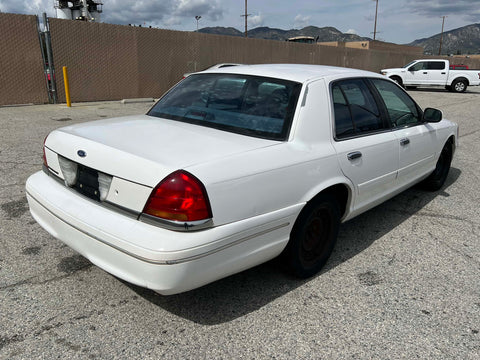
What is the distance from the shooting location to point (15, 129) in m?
8.12

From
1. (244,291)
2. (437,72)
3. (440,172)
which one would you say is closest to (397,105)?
(440,172)

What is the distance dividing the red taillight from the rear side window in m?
1.32

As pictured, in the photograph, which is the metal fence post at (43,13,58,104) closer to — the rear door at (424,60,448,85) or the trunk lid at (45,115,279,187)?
the trunk lid at (45,115,279,187)

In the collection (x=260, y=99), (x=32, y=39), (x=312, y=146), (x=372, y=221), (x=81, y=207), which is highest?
(x=32, y=39)

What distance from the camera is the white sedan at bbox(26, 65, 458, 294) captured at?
206 cm

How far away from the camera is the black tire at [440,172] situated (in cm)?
487

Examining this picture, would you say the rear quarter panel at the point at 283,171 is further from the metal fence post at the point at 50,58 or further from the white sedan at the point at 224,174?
the metal fence post at the point at 50,58

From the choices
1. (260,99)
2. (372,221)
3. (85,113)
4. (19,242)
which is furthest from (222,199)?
(85,113)

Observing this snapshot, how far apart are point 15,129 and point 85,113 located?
2863 mm

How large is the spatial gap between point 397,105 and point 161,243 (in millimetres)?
2847

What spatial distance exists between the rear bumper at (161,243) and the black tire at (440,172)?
309 cm

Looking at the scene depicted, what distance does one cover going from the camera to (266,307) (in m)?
2.59

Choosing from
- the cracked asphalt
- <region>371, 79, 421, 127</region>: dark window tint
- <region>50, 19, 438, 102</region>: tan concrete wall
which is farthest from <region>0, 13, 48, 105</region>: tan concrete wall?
<region>371, 79, 421, 127</region>: dark window tint

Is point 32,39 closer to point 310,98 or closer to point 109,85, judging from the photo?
point 109,85
